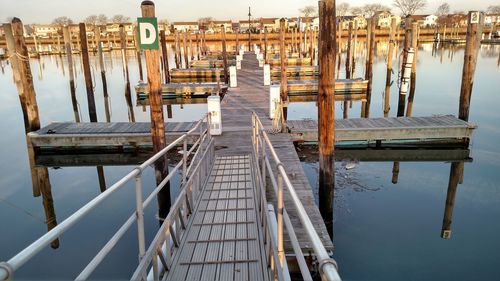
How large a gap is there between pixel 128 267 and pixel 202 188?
2.57 metres

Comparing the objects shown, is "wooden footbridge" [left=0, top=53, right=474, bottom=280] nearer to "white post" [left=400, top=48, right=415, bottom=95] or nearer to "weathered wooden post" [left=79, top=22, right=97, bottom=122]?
"white post" [left=400, top=48, right=415, bottom=95]

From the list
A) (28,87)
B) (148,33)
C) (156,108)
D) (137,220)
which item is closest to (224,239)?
(137,220)

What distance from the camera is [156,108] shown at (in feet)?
27.2

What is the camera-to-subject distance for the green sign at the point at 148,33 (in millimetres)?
6926

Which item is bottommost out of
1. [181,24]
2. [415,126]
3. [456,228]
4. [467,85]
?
[456,228]

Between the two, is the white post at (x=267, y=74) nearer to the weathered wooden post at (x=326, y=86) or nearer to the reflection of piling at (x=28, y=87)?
the reflection of piling at (x=28, y=87)

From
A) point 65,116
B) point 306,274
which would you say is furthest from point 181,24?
point 306,274

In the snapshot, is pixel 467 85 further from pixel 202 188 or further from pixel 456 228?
pixel 202 188

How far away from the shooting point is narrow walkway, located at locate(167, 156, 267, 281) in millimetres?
3953

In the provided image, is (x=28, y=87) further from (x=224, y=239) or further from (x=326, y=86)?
(x=224, y=239)

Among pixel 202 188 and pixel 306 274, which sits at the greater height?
pixel 306 274

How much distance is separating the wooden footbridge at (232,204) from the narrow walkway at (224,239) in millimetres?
12

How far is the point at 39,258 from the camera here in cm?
799

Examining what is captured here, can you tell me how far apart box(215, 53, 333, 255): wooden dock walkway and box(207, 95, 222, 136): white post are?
0.25 metres
